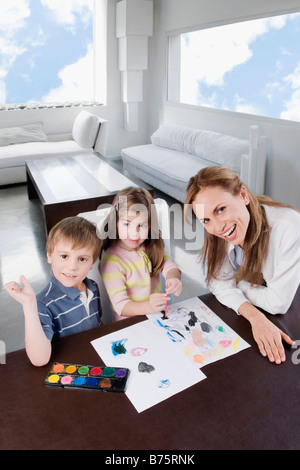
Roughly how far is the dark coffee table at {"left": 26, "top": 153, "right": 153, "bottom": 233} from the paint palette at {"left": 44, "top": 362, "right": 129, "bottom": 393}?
212cm

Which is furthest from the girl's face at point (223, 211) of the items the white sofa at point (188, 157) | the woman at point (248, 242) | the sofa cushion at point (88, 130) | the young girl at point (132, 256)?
the sofa cushion at point (88, 130)

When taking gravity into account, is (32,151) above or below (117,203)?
below

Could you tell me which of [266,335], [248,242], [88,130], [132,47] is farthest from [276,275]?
[132,47]

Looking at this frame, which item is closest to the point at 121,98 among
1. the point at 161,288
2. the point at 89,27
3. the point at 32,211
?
the point at 89,27

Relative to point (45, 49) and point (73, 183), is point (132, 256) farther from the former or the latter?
point (45, 49)

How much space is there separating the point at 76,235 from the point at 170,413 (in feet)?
1.87

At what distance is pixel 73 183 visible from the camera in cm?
343

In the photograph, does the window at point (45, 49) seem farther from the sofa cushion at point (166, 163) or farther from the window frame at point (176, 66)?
the sofa cushion at point (166, 163)

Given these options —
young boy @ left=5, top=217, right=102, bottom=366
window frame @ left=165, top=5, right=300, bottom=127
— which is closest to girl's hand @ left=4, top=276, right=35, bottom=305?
young boy @ left=5, top=217, right=102, bottom=366

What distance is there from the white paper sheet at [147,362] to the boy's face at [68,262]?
206 millimetres

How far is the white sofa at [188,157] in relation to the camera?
3621 millimetres

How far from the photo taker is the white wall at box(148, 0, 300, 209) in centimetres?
359

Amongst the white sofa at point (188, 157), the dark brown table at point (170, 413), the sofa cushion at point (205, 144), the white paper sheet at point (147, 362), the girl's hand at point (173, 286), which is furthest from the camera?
the sofa cushion at point (205, 144)
